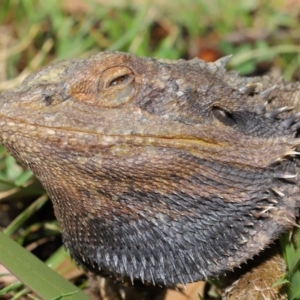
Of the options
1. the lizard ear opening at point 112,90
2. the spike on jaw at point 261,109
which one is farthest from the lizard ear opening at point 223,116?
the lizard ear opening at point 112,90

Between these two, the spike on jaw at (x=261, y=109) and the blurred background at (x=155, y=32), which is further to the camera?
the blurred background at (x=155, y=32)

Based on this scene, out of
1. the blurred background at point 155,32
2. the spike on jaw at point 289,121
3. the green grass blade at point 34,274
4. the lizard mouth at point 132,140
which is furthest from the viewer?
the blurred background at point 155,32

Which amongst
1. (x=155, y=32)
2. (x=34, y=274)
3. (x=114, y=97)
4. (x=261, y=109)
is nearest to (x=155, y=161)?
(x=114, y=97)

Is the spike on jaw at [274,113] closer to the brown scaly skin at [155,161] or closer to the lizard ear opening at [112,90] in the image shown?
the brown scaly skin at [155,161]

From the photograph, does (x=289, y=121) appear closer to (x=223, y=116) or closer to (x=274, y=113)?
(x=274, y=113)

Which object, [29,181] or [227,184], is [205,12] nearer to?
[29,181]

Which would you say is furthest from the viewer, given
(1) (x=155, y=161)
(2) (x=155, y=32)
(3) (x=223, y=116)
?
(2) (x=155, y=32)
